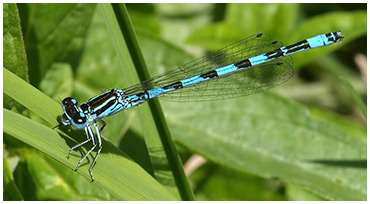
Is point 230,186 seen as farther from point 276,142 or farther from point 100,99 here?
point 100,99

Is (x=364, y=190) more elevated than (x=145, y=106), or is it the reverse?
(x=145, y=106)

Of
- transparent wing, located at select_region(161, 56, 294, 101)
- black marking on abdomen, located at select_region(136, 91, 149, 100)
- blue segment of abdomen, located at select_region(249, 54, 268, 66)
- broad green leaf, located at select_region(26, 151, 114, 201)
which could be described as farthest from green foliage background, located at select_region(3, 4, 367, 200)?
blue segment of abdomen, located at select_region(249, 54, 268, 66)

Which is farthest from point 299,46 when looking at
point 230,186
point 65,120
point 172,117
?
point 65,120

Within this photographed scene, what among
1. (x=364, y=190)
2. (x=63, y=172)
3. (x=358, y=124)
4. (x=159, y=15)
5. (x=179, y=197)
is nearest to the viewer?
(x=179, y=197)

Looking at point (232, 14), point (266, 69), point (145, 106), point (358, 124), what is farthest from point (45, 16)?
point (358, 124)

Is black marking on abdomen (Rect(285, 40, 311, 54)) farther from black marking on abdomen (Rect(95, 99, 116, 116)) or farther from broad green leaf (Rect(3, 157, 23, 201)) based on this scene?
broad green leaf (Rect(3, 157, 23, 201))

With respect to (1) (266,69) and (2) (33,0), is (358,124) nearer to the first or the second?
(1) (266,69)

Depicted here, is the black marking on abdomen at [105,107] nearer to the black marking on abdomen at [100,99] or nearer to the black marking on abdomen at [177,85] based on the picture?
the black marking on abdomen at [100,99]
